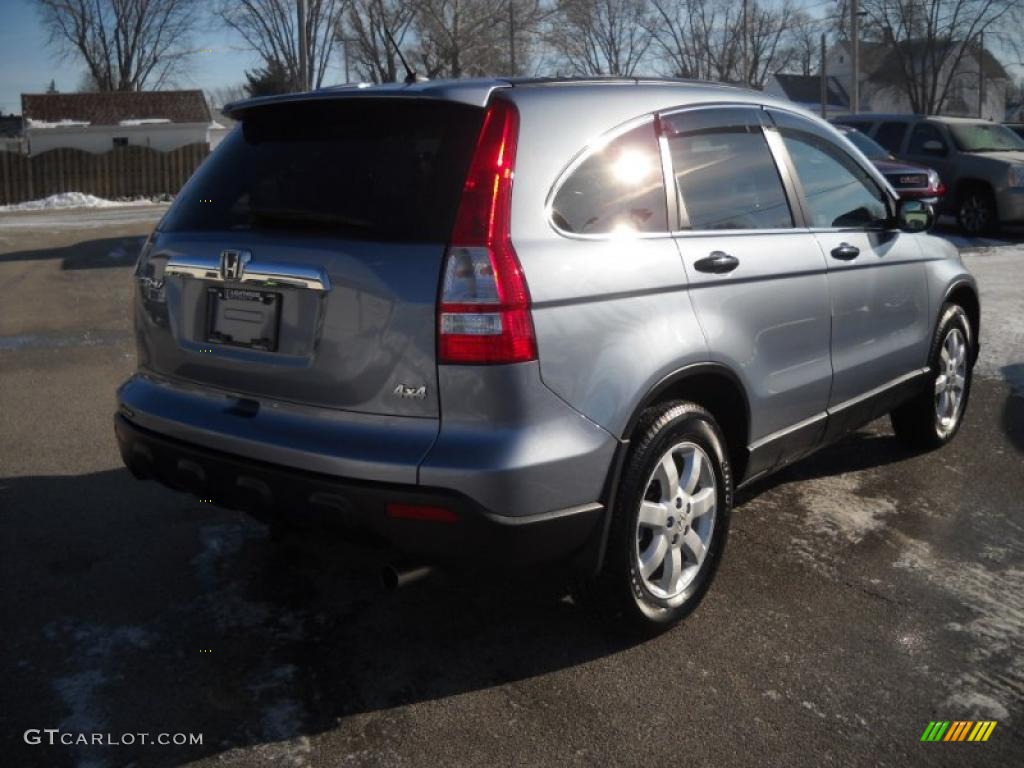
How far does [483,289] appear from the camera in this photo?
2.86m

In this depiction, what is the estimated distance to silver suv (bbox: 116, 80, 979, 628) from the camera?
2875 millimetres

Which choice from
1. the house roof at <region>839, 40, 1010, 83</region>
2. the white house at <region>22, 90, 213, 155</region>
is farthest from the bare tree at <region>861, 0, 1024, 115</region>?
the white house at <region>22, 90, 213, 155</region>

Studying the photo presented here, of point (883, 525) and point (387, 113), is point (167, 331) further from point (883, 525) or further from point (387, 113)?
point (883, 525)

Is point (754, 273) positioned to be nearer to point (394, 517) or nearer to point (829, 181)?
point (829, 181)

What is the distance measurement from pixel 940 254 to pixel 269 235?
364cm

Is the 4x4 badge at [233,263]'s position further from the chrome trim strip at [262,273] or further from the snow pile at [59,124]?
the snow pile at [59,124]

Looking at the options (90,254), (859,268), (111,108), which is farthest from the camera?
(111,108)

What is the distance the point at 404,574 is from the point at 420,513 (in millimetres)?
228

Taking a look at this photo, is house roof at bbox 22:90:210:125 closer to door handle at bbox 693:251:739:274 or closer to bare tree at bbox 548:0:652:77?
bare tree at bbox 548:0:652:77

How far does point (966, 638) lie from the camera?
3.50 metres

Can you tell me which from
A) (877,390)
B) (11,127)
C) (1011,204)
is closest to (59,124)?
(11,127)

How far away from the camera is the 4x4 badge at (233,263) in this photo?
320cm

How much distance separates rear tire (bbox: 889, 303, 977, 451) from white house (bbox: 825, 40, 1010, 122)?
169 ft

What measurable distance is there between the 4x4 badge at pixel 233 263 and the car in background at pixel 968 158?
1474 cm
